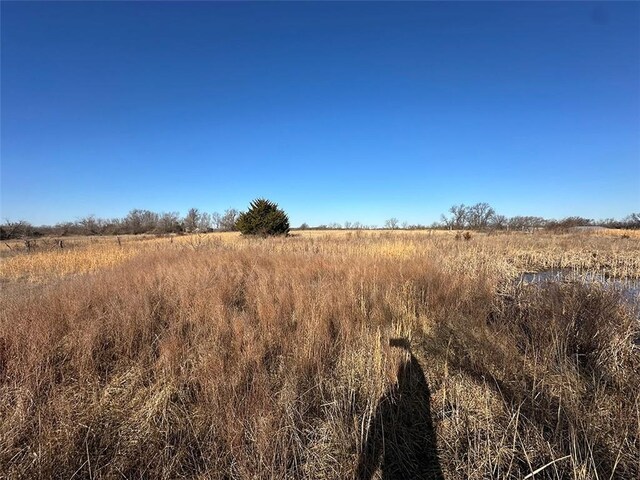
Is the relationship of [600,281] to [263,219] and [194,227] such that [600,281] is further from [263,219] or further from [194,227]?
[194,227]

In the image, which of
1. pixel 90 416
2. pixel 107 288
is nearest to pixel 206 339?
pixel 90 416

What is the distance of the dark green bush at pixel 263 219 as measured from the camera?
28.8 meters

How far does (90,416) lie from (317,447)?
77.4 inches

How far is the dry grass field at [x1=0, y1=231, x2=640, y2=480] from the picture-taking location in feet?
7.55

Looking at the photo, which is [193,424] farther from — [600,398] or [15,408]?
[600,398]

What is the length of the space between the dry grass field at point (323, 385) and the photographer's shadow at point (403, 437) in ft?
0.05

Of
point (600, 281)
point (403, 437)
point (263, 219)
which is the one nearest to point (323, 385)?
point (403, 437)

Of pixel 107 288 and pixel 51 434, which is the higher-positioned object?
pixel 107 288

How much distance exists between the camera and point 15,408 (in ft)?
8.49

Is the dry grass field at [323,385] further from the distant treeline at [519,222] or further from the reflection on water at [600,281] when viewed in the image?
the distant treeline at [519,222]

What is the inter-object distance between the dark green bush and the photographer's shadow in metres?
25.6

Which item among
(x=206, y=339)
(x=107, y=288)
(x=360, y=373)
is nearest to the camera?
(x=360, y=373)

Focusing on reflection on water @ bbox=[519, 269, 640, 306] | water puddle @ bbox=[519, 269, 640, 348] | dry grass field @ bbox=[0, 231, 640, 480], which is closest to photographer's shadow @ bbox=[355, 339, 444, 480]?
dry grass field @ bbox=[0, 231, 640, 480]

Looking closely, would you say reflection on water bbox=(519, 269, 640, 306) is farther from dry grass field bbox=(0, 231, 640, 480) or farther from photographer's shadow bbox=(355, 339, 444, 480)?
photographer's shadow bbox=(355, 339, 444, 480)
